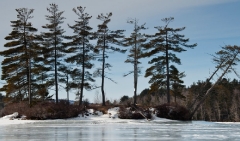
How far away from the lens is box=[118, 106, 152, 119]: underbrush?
120 feet

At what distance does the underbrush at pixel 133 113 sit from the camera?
36.6 metres

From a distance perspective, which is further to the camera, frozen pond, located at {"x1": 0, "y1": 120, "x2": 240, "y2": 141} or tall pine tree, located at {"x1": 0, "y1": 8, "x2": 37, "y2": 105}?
tall pine tree, located at {"x1": 0, "y1": 8, "x2": 37, "y2": 105}

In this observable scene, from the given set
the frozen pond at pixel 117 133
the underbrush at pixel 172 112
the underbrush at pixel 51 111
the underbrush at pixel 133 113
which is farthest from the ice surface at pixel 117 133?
the underbrush at pixel 172 112

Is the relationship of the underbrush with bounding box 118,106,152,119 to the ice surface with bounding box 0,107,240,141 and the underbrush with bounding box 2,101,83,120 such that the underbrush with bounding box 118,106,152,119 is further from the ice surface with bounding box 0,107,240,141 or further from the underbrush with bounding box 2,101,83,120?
the ice surface with bounding box 0,107,240,141

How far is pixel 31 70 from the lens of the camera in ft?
142

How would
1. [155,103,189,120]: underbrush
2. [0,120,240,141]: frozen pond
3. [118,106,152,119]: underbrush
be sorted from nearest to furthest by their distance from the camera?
[0,120,240,141]: frozen pond < [118,106,152,119]: underbrush < [155,103,189,120]: underbrush

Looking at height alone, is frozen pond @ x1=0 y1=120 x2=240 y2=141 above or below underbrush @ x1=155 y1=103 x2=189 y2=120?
below

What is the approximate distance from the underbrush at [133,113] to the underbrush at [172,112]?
1476 mm

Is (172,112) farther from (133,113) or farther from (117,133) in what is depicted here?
(117,133)

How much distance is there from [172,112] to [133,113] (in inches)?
171

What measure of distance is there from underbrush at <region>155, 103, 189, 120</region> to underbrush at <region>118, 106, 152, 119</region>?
4.84 ft

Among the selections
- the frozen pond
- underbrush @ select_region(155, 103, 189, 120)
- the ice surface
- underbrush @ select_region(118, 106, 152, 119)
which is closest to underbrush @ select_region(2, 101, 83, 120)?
underbrush @ select_region(118, 106, 152, 119)

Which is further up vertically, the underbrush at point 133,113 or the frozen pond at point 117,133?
the underbrush at point 133,113

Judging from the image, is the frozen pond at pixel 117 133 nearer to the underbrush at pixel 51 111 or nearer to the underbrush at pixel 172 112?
the underbrush at pixel 51 111
